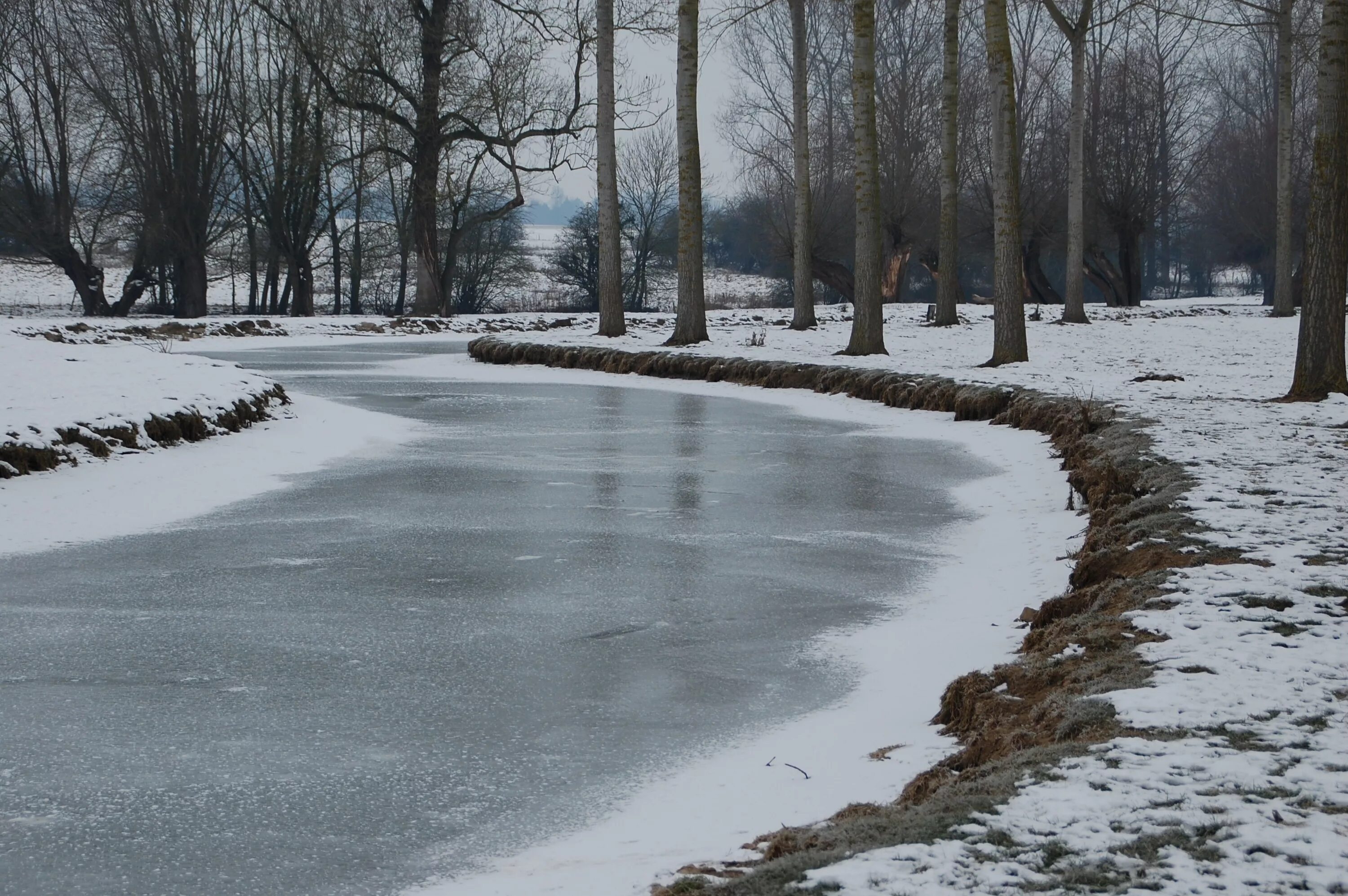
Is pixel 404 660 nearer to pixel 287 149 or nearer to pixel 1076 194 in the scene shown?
pixel 1076 194

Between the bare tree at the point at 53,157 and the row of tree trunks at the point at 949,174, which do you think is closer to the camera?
the row of tree trunks at the point at 949,174

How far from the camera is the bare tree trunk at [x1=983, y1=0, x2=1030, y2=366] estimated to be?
54.1 ft

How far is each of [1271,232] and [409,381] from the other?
36432 millimetres

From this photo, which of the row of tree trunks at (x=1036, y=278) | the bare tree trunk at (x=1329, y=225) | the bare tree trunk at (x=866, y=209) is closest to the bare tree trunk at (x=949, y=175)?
the bare tree trunk at (x=866, y=209)

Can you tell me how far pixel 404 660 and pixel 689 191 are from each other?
19.1 meters

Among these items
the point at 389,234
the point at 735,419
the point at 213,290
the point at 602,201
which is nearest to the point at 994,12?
the point at 735,419

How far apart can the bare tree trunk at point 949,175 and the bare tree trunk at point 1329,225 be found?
14395 mm

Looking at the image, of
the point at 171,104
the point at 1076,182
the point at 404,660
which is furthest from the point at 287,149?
the point at 404,660

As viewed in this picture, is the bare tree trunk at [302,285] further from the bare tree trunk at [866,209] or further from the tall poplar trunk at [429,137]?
the bare tree trunk at [866,209]

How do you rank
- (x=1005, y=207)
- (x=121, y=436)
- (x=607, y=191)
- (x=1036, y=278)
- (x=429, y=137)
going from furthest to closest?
(x=1036, y=278)
(x=429, y=137)
(x=607, y=191)
(x=1005, y=207)
(x=121, y=436)

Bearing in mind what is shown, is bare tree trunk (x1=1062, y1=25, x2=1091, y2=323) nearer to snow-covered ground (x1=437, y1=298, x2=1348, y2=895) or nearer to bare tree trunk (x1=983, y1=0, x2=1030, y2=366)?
bare tree trunk (x1=983, y1=0, x2=1030, y2=366)

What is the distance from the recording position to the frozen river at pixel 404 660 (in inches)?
121

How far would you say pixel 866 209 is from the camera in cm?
1889

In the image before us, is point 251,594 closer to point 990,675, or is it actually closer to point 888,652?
point 888,652
